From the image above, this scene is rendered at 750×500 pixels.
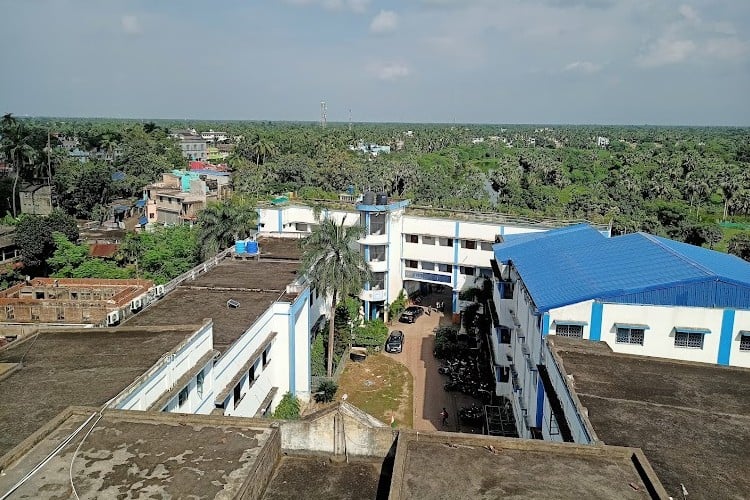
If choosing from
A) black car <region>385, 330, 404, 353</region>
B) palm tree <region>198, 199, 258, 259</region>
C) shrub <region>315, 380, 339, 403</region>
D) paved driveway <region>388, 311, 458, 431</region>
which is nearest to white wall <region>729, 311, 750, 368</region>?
paved driveway <region>388, 311, 458, 431</region>

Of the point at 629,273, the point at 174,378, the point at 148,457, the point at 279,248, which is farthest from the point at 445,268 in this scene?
the point at 148,457

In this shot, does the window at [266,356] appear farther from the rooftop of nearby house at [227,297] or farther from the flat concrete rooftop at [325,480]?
the flat concrete rooftop at [325,480]

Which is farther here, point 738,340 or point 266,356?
point 266,356

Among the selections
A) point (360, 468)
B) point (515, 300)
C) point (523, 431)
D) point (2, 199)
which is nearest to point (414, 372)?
point (515, 300)

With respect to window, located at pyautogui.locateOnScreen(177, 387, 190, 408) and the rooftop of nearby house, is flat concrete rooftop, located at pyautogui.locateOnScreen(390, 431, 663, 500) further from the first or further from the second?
the rooftop of nearby house

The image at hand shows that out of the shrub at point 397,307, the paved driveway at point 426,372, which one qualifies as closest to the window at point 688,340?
the paved driveway at point 426,372

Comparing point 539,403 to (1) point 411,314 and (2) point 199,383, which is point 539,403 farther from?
(1) point 411,314

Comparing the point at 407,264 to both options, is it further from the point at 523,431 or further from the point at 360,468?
the point at 360,468
